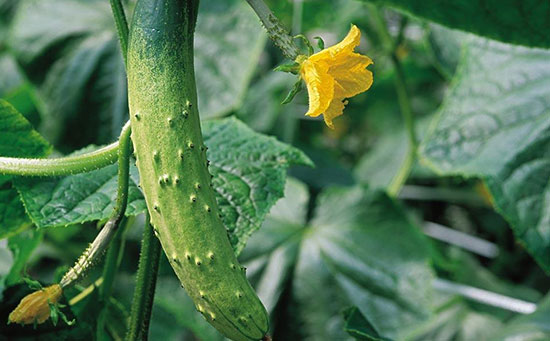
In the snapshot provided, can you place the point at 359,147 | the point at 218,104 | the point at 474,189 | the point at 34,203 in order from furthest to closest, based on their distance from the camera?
the point at 359,147 → the point at 474,189 → the point at 218,104 → the point at 34,203

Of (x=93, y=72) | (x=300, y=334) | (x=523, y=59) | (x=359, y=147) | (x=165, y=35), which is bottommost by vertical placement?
(x=359, y=147)

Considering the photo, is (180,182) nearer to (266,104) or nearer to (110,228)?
(110,228)

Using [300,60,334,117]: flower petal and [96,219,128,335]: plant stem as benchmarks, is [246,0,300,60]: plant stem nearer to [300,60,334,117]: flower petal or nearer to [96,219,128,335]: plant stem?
[300,60,334,117]: flower petal

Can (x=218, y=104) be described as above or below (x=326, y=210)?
above

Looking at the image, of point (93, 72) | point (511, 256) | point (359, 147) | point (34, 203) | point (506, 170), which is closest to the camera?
point (34, 203)

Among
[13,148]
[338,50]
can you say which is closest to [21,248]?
[13,148]

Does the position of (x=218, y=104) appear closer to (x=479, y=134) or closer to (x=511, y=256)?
(x=479, y=134)

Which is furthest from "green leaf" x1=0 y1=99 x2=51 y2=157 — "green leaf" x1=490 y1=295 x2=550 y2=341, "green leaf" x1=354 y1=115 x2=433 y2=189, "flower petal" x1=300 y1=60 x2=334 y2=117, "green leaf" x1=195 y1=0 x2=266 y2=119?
"green leaf" x1=354 y1=115 x2=433 y2=189

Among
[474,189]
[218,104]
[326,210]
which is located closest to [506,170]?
[326,210]
